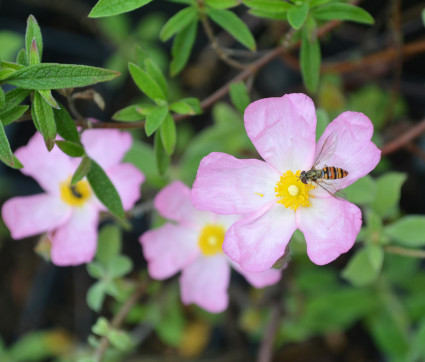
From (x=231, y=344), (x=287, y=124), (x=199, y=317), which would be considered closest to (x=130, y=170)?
(x=287, y=124)

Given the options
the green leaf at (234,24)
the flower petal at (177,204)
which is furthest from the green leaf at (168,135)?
the green leaf at (234,24)

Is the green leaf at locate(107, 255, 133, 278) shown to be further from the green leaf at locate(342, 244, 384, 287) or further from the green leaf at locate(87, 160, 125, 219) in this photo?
the green leaf at locate(342, 244, 384, 287)

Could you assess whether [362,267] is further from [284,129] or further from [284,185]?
[284,129]

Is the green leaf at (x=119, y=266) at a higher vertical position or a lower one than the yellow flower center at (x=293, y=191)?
lower

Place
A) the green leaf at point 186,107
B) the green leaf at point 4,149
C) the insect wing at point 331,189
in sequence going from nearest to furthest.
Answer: the green leaf at point 4,149, the insect wing at point 331,189, the green leaf at point 186,107

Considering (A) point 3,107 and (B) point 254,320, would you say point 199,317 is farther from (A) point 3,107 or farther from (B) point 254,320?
(A) point 3,107

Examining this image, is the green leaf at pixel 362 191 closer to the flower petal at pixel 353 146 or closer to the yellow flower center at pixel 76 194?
the flower petal at pixel 353 146
